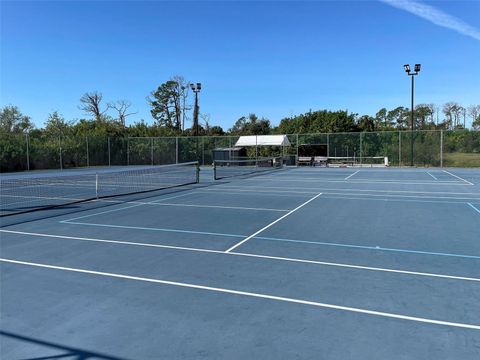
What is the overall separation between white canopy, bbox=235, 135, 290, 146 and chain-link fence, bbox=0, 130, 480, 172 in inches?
29.5

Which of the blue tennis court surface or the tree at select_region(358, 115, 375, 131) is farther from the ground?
the tree at select_region(358, 115, 375, 131)

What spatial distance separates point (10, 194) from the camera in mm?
15438

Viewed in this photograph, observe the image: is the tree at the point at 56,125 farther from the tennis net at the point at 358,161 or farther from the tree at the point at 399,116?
the tree at the point at 399,116

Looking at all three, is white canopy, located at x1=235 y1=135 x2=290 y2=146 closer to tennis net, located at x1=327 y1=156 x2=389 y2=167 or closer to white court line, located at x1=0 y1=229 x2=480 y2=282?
tennis net, located at x1=327 y1=156 x2=389 y2=167

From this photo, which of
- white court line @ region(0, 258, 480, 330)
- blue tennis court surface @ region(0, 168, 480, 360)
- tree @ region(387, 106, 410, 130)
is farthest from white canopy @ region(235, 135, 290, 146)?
tree @ region(387, 106, 410, 130)

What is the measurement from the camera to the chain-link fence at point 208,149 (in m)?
31.5

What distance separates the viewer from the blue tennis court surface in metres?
3.61

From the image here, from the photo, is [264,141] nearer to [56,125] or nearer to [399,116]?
[56,125]

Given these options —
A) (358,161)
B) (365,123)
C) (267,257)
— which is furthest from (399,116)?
(267,257)

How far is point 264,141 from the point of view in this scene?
36812 millimetres

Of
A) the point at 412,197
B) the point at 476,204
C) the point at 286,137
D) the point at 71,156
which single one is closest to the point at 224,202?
the point at 412,197

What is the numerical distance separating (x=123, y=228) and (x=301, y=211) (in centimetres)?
478

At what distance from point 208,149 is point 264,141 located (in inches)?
228

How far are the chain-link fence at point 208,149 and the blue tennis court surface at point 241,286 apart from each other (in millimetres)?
24190
